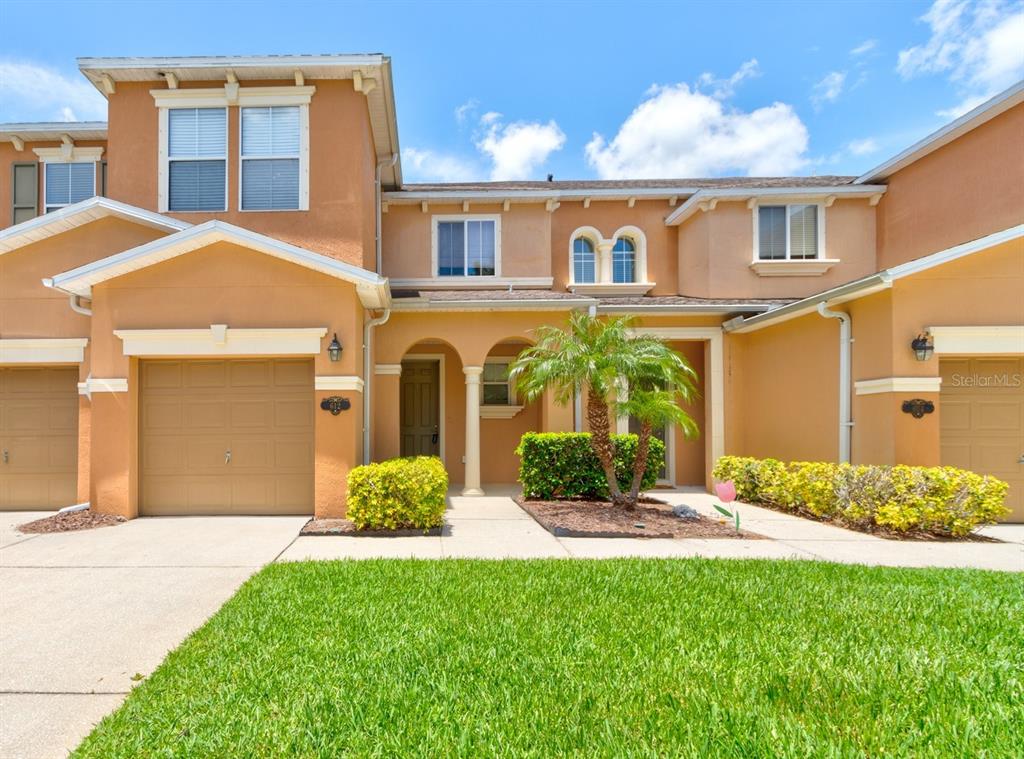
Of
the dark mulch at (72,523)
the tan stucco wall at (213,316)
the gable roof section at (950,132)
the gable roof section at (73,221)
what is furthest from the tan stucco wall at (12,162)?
the gable roof section at (950,132)

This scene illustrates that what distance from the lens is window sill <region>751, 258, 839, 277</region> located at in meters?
12.9

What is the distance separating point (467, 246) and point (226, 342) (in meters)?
6.72

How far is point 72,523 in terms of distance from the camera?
773cm

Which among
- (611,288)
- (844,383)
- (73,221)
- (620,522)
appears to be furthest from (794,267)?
(73,221)

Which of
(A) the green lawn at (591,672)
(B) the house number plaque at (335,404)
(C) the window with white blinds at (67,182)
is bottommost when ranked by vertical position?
(A) the green lawn at (591,672)

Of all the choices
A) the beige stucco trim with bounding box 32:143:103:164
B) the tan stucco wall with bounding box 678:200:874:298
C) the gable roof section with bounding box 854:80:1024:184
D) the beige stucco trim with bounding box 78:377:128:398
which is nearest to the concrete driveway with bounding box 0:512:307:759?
the beige stucco trim with bounding box 78:377:128:398

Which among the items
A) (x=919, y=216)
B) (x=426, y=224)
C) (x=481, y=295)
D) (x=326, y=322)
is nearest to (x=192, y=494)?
(x=326, y=322)

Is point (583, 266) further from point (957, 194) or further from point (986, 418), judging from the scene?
point (986, 418)

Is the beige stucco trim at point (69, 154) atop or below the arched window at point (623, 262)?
atop

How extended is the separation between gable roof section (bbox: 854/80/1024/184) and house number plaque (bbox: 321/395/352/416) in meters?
13.6

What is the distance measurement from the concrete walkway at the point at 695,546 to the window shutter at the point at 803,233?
7.34 meters

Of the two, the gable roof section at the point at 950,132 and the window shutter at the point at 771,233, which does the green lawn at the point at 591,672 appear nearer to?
the window shutter at the point at 771,233

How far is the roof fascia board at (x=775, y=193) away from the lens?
507 inches

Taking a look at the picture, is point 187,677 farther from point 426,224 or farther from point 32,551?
point 426,224
